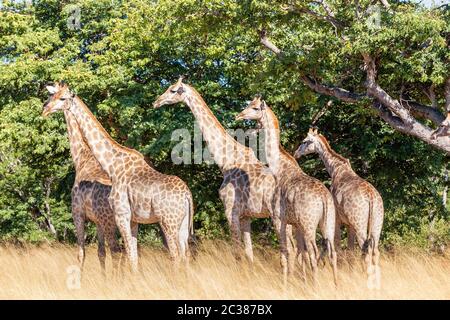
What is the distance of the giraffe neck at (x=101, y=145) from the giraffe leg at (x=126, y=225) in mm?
589

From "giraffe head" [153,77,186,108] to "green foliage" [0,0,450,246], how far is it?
→ 2188mm

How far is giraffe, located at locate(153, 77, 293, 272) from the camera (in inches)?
530

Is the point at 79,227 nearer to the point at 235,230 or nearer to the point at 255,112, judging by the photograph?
the point at 235,230

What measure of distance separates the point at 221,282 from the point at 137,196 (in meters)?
1.94

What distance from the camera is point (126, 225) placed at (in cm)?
1245

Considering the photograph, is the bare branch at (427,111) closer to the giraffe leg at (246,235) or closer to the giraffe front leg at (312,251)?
the giraffe leg at (246,235)

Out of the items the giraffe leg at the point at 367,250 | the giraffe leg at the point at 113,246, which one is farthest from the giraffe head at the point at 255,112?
the giraffe leg at the point at 113,246

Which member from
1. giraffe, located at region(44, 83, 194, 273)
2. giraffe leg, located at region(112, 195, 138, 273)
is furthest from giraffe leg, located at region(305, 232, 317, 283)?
giraffe leg, located at region(112, 195, 138, 273)

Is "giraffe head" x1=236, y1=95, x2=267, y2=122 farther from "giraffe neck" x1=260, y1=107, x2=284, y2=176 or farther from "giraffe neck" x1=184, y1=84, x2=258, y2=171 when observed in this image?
"giraffe neck" x1=184, y1=84, x2=258, y2=171

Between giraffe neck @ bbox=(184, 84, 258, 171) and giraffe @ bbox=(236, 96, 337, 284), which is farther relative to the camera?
giraffe neck @ bbox=(184, 84, 258, 171)

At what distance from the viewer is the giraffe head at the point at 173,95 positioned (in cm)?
1392

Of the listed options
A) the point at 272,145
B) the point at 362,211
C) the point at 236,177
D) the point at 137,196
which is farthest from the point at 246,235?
the point at 137,196

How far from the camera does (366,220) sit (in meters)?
12.9

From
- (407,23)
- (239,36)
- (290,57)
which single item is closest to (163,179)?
(290,57)
